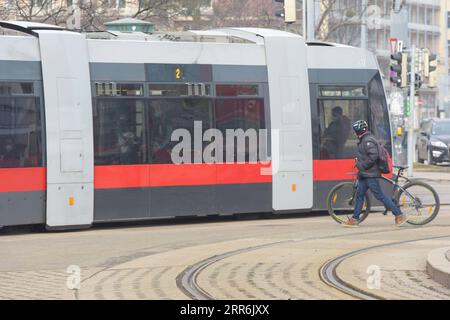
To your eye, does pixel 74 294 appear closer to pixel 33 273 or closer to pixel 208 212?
pixel 33 273

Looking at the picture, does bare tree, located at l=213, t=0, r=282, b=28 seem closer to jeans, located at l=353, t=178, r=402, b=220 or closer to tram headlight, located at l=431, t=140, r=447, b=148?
tram headlight, located at l=431, t=140, r=447, b=148

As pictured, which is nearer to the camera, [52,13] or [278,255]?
[278,255]

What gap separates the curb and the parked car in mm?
25437

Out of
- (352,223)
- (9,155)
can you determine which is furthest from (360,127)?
(9,155)

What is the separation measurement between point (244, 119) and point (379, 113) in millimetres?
2786

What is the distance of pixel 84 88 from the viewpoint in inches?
621

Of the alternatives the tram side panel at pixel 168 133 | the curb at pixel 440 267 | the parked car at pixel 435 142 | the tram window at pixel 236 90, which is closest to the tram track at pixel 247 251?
the curb at pixel 440 267

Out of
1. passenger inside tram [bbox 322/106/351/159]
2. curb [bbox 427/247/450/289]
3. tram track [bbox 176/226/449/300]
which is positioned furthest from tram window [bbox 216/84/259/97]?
curb [bbox 427/247/450/289]

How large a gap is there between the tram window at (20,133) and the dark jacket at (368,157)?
4.64 meters

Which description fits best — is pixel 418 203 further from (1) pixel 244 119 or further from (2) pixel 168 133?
(2) pixel 168 133
